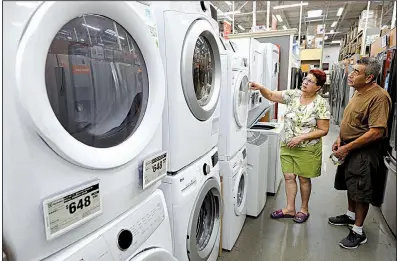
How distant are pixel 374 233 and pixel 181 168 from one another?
195cm

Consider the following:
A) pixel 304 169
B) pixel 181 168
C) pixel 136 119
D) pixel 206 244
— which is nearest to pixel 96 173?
pixel 136 119

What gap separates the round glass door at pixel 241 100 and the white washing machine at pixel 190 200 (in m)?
0.42

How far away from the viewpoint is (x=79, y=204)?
70 cm

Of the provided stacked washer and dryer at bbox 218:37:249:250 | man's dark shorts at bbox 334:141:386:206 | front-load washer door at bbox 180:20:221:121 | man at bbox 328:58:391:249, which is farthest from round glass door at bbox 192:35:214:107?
man's dark shorts at bbox 334:141:386:206

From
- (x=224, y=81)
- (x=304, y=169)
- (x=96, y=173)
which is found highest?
(x=224, y=81)

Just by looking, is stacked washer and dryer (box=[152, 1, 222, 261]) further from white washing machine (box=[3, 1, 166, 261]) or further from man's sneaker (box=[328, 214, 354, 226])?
man's sneaker (box=[328, 214, 354, 226])

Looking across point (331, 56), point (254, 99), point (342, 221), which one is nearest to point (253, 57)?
point (254, 99)

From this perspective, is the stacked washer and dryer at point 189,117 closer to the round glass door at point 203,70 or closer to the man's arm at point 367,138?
the round glass door at point 203,70

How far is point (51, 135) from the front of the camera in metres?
0.58

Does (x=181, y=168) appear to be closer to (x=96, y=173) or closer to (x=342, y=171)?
(x=96, y=173)

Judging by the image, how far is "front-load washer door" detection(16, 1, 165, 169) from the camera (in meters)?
0.55

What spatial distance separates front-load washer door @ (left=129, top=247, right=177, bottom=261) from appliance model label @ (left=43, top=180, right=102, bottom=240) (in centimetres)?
26

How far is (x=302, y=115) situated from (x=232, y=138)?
2.28 ft

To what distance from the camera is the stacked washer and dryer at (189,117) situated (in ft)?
3.87
